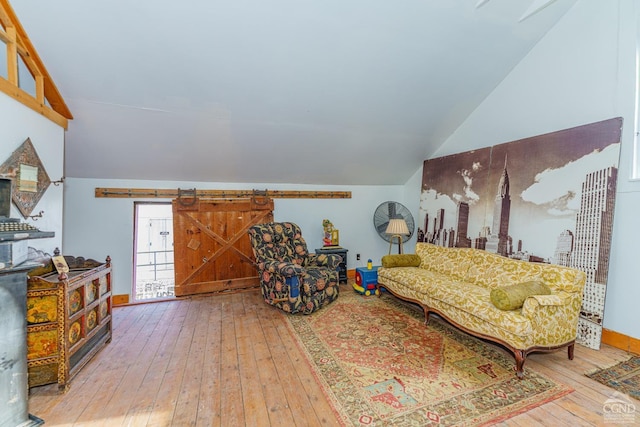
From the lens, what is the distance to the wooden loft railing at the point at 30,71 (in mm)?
2105

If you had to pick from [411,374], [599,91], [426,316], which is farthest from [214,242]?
[599,91]

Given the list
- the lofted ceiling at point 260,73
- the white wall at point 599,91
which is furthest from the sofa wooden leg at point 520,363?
the lofted ceiling at point 260,73

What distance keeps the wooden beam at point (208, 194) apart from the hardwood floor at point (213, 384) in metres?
1.83

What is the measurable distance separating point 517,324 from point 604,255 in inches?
52.3

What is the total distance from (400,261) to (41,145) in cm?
416

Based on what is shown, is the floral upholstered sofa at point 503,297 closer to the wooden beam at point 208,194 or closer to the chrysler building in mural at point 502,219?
the chrysler building in mural at point 502,219

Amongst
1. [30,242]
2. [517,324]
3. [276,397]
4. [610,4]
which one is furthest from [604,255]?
[30,242]

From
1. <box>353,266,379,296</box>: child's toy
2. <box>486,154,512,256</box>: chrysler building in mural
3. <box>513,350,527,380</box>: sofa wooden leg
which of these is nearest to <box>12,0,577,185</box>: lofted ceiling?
<box>486,154,512,256</box>: chrysler building in mural

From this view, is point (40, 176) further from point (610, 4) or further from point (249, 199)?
point (610, 4)

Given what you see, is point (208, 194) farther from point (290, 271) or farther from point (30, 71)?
point (30, 71)

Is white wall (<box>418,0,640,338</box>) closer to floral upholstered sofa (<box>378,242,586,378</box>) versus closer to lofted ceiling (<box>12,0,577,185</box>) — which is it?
lofted ceiling (<box>12,0,577,185</box>)

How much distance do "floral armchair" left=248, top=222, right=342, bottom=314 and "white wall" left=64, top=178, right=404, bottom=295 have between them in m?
0.87

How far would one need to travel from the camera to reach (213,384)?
225 cm

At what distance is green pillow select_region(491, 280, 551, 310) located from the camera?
246 centimetres
